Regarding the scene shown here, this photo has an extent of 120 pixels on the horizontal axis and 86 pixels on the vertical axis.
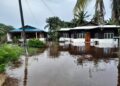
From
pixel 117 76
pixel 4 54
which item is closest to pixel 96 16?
pixel 117 76

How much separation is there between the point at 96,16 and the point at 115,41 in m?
34.0

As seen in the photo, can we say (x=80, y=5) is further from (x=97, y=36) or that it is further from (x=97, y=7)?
(x=97, y=36)

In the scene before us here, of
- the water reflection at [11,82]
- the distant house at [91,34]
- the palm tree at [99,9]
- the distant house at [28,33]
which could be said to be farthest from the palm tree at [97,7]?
the distant house at [28,33]

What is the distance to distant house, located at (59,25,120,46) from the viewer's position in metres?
47.0

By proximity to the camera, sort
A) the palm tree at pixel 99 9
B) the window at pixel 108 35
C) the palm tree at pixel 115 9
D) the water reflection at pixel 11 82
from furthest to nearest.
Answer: the window at pixel 108 35 → the palm tree at pixel 99 9 → the palm tree at pixel 115 9 → the water reflection at pixel 11 82

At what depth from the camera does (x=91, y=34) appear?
51.5 metres

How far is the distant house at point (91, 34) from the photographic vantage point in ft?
154

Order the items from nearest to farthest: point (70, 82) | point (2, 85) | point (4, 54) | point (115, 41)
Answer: point (2, 85) → point (70, 82) → point (4, 54) → point (115, 41)

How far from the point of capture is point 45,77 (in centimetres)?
1284

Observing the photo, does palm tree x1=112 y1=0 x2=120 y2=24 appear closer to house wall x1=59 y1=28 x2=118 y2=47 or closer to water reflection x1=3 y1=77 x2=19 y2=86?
water reflection x1=3 y1=77 x2=19 y2=86

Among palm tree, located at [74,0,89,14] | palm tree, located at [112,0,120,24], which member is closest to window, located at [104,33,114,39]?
palm tree, located at [112,0,120,24]

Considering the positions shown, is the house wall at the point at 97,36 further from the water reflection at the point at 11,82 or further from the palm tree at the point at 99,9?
the water reflection at the point at 11,82

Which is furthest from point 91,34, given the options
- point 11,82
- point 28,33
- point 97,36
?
point 11,82

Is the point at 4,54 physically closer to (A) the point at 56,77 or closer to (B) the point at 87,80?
(A) the point at 56,77
